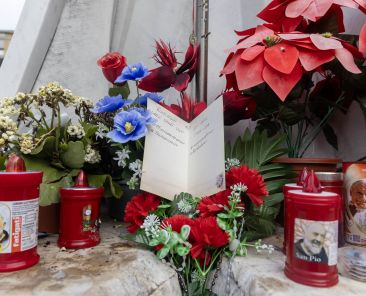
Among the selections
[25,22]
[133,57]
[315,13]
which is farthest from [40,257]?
[25,22]

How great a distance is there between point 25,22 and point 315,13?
4.31 ft

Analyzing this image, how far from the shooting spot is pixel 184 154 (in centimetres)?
74

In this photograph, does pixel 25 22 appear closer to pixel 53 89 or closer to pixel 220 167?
pixel 53 89

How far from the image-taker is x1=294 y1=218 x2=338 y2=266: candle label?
0.47 m

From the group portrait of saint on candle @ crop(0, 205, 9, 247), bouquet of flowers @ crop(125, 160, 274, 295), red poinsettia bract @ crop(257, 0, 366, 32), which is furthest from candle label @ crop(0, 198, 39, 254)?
red poinsettia bract @ crop(257, 0, 366, 32)

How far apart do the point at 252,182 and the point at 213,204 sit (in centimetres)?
9

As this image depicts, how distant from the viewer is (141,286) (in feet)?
1.76

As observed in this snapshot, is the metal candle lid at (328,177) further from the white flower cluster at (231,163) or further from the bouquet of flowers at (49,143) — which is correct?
the bouquet of flowers at (49,143)

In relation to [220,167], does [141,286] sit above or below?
below

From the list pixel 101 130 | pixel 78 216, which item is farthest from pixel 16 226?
pixel 101 130

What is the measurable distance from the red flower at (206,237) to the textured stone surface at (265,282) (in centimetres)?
5

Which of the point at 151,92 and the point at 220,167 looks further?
the point at 151,92

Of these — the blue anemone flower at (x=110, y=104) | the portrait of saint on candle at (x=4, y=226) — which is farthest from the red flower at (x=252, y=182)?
the portrait of saint on candle at (x=4, y=226)

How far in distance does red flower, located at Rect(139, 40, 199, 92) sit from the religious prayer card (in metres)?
0.10
